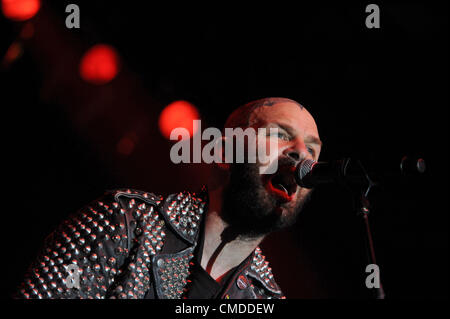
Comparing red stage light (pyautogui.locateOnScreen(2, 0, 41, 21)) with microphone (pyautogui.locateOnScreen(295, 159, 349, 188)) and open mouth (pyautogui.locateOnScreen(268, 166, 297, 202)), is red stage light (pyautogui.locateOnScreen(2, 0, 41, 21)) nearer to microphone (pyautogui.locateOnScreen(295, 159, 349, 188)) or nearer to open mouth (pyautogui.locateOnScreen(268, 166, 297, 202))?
open mouth (pyautogui.locateOnScreen(268, 166, 297, 202))

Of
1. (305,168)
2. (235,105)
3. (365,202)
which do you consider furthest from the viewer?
(235,105)

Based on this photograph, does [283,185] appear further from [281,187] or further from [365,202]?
[365,202]

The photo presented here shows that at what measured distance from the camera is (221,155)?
2045mm

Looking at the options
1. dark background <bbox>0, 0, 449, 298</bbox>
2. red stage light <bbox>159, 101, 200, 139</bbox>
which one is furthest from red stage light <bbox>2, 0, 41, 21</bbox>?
red stage light <bbox>159, 101, 200, 139</bbox>

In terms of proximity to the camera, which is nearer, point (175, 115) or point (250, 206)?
point (250, 206)

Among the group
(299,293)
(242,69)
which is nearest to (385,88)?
(242,69)

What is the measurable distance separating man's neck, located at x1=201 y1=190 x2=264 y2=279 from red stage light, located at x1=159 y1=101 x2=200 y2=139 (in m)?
1.60

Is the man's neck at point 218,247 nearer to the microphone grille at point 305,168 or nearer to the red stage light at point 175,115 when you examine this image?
the microphone grille at point 305,168

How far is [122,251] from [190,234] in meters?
0.34

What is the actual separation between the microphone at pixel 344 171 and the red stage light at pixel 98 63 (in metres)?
2.17

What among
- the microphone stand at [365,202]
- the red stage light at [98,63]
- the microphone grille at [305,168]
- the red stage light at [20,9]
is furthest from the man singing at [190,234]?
the red stage light at [20,9]

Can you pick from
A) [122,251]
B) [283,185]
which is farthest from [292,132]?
[122,251]

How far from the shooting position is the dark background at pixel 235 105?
2.55 m

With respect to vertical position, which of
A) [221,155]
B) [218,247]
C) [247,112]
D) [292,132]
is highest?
[247,112]
